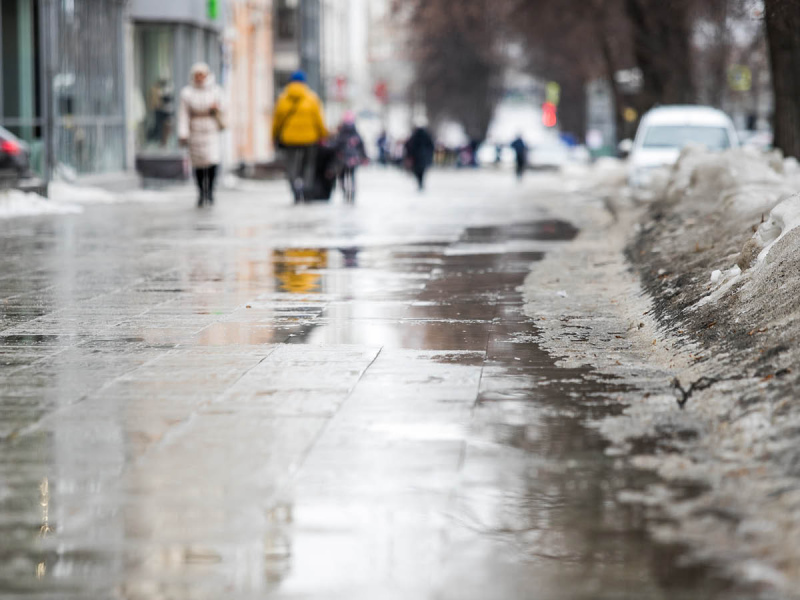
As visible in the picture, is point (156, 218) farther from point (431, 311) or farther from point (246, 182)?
point (246, 182)

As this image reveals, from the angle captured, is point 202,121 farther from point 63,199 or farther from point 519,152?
point 519,152

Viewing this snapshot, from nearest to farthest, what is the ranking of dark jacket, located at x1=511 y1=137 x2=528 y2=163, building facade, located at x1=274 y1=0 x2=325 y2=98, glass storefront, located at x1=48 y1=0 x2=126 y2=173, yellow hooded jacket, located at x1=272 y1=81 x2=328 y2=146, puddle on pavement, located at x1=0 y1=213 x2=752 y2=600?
puddle on pavement, located at x1=0 y1=213 x2=752 y2=600, yellow hooded jacket, located at x1=272 y1=81 x2=328 y2=146, glass storefront, located at x1=48 y1=0 x2=126 y2=173, dark jacket, located at x1=511 y1=137 x2=528 y2=163, building facade, located at x1=274 y1=0 x2=325 y2=98

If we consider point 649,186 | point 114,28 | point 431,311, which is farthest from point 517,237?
point 114,28

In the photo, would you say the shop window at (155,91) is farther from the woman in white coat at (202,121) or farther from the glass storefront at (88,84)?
the woman in white coat at (202,121)

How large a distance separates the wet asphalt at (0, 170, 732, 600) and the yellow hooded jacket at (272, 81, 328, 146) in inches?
496

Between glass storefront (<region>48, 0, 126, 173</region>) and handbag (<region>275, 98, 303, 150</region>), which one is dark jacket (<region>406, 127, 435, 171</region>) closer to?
glass storefront (<region>48, 0, 126, 173</region>)

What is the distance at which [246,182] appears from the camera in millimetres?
37906

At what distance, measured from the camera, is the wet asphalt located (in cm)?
439

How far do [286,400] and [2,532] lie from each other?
2.23 metres

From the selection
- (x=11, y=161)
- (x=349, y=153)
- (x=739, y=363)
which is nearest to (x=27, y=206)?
(x=11, y=161)

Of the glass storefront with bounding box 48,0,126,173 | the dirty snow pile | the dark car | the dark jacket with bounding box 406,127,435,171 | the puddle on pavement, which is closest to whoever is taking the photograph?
the puddle on pavement

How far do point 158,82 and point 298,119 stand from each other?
10.9 m

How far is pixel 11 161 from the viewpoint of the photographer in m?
22.8

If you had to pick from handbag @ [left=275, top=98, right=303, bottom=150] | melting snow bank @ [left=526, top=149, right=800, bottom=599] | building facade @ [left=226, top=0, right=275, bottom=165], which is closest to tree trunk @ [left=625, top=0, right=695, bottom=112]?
handbag @ [left=275, top=98, right=303, bottom=150]
